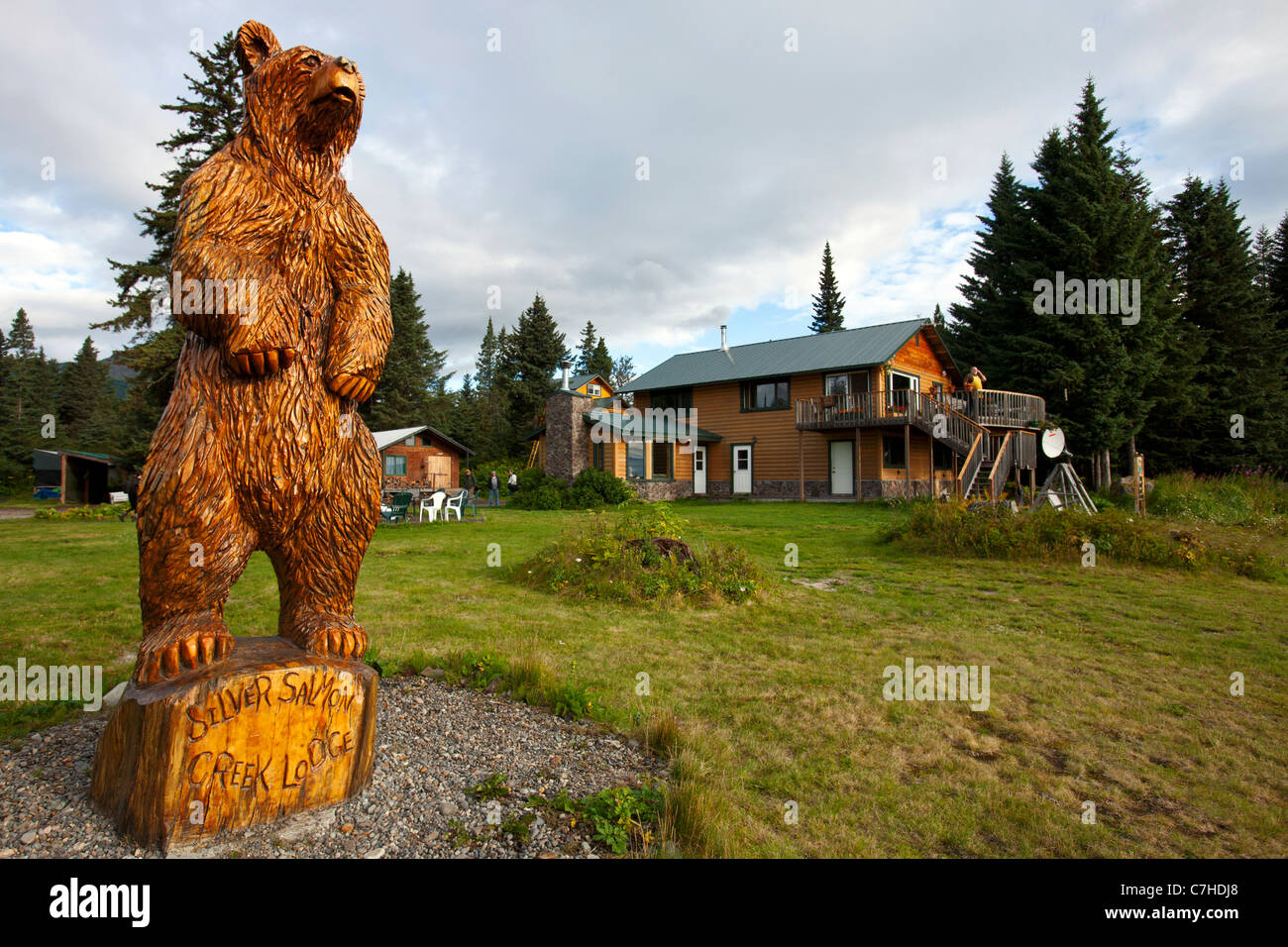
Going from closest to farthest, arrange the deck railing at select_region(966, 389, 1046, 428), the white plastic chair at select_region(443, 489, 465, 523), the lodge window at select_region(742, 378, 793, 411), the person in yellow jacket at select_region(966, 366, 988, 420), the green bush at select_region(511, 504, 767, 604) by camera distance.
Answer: the green bush at select_region(511, 504, 767, 604) → the white plastic chair at select_region(443, 489, 465, 523) → the person in yellow jacket at select_region(966, 366, 988, 420) → the deck railing at select_region(966, 389, 1046, 428) → the lodge window at select_region(742, 378, 793, 411)

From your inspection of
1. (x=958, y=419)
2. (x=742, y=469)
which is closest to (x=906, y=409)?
(x=958, y=419)

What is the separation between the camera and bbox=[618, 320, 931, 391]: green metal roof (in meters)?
24.9

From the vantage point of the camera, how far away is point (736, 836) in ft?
8.49

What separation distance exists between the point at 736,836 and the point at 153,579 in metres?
2.57

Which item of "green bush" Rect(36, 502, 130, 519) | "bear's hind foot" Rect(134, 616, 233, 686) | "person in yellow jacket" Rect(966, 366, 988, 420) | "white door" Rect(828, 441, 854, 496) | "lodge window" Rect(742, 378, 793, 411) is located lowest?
"green bush" Rect(36, 502, 130, 519)

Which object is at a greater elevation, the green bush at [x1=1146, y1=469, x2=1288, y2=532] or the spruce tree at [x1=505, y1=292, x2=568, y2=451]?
the spruce tree at [x1=505, y1=292, x2=568, y2=451]

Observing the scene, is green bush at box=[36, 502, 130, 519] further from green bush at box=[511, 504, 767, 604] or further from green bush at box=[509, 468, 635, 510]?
green bush at box=[511, 504, 767, 604]

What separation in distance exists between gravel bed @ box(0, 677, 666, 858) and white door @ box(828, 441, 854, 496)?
903 inches

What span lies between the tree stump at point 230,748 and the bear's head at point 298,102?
2060 mm

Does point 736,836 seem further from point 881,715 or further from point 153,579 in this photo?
point 153,579

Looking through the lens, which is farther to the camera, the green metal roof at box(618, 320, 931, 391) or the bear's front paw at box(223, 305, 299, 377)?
the green metal roof at box(618, 320, 931, 391)

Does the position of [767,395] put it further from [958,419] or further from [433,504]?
[433,504]

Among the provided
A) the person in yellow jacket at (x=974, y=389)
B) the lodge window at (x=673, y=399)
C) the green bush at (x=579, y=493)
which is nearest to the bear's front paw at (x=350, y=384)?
the green bush at (x=579, y=493)

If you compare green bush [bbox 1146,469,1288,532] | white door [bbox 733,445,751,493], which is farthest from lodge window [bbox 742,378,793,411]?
green bush [bbox 1146,469,1288,532]
